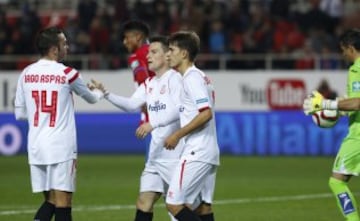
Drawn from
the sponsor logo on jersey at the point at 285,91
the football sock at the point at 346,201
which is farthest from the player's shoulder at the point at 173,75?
the sponsor logo on jersey at the point at 285,91

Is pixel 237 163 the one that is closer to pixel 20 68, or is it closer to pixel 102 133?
pixel 102 133

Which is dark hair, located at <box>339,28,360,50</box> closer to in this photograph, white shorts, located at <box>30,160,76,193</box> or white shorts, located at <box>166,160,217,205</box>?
white shorts, located at <box>166,160,217,205</box>

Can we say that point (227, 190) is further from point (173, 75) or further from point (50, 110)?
point (50, 110)

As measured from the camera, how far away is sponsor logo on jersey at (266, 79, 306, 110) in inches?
1001

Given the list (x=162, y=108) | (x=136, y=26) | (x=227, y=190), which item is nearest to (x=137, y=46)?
(x=136, y=26)

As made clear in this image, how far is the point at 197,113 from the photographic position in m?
9.88

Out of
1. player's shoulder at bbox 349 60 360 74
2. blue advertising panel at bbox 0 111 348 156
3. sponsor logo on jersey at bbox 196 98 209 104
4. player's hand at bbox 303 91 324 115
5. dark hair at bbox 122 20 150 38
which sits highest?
dark hair at bbox 122 20 150 38

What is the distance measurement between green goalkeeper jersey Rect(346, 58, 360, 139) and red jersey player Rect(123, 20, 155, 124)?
7.71ft

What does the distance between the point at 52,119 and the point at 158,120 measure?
3.44ft

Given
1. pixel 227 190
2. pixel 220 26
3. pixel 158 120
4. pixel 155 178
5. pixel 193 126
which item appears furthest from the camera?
pixel 220 26

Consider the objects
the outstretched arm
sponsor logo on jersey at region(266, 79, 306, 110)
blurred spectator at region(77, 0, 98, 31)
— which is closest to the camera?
the outstretched arm

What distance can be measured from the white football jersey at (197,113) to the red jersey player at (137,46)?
236cm

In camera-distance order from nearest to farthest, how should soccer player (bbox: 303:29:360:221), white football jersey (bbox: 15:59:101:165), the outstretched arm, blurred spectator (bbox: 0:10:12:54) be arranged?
white football jersey (bbox: 15:59:101:165) < the outstretched arm < soccer player (bbox: 303:29:360:221) < blurred spectator (bbox: 0:10:12:54)

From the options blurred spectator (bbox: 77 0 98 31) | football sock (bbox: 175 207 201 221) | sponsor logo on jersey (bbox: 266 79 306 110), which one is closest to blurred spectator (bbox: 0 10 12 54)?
blurred spectator (bbox: 77 0 98 31)
